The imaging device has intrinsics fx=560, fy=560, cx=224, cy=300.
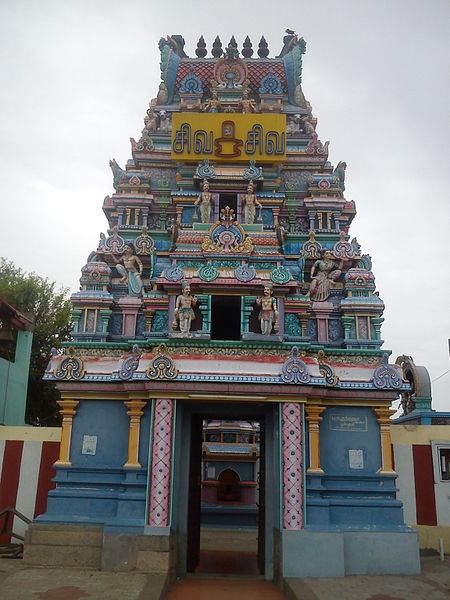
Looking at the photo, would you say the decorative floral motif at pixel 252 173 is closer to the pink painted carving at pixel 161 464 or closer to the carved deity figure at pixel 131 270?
the carved deity figure at pixel 131 270

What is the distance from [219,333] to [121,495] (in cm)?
556

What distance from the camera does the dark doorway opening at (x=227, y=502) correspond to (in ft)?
45.1

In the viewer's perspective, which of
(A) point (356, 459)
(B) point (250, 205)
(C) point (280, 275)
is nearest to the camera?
(A) point (356, 459)

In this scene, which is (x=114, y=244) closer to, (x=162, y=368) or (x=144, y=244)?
(x=144, y=244)

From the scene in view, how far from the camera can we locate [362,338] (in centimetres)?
1355

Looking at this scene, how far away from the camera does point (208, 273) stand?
13227 mm

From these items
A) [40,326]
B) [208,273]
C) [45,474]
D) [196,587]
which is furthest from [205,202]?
[40,326]

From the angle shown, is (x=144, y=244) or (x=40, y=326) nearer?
(x=144, y=244)

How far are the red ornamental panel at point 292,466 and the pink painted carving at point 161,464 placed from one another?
2.40 meters

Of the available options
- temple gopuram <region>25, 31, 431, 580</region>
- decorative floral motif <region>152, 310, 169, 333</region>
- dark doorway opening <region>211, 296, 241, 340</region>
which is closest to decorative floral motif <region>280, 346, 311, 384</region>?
temple gopuram <region>25, 31, 431, 580</region>

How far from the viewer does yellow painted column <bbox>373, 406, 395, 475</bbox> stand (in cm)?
1230

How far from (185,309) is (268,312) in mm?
1912

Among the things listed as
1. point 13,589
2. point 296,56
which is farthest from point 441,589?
point 296,56

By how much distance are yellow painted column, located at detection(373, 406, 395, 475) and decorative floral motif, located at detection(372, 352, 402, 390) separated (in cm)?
55
